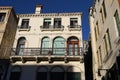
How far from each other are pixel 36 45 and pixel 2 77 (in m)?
5.53

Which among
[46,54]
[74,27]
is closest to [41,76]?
[46,54]

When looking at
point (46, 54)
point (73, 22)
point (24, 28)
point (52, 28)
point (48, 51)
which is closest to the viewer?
point (46, 54)

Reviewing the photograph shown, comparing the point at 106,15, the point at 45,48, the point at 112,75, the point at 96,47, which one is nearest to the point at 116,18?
the point at 106,15

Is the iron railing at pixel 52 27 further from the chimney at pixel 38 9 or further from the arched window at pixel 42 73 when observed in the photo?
the arched window at pixel 42 73

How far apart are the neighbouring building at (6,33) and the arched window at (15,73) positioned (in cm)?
91

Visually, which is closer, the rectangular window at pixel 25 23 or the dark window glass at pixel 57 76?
the dark window glass at pixel 57 76

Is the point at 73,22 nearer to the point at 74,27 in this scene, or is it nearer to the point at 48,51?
the point at 74,27

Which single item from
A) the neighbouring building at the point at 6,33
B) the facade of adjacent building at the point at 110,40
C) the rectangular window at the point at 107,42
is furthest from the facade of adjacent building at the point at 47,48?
the rectangular window at the point at 107,42

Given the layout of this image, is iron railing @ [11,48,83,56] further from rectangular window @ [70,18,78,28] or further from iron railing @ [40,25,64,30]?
rectangular window @ [70,18,78,28]

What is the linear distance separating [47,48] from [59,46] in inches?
67.2

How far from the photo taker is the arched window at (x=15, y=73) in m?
20.7

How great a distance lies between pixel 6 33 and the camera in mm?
23531

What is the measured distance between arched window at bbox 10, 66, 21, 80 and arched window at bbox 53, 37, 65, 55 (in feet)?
15.2

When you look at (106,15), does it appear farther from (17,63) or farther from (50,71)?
(17,63)
